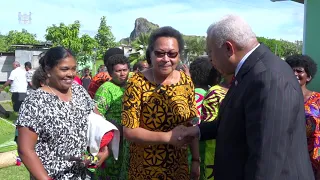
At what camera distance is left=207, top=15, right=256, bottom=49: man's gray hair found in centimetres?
204

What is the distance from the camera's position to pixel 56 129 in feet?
8.97

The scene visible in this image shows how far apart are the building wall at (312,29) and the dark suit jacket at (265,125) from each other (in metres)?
5.66

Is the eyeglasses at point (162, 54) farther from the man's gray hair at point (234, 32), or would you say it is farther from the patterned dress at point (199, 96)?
the man's gray hair at point (234, 32)

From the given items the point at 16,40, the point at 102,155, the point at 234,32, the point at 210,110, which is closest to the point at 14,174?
the point at 102,155

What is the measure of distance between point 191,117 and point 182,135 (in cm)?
29

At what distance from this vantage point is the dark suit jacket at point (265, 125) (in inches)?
72.2

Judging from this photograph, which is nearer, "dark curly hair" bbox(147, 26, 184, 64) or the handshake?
the handshake

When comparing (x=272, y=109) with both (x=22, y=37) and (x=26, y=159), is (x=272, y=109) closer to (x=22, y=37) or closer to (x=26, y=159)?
(x=26, y=159)

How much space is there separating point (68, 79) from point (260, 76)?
1.52 m

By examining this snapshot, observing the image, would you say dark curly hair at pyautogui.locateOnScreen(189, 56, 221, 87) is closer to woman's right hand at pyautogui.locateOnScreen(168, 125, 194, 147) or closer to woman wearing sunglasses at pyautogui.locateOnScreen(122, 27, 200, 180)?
woman wearing sunglasses at pyautogui.locateOnScreen(122, 27, 200, 180)

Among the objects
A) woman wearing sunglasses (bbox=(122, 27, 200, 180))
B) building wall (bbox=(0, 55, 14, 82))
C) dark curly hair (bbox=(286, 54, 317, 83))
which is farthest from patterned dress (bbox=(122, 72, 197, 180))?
building wall (bbox=(0, 55, 14, 82))

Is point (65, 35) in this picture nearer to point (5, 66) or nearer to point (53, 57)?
point (5, 66)

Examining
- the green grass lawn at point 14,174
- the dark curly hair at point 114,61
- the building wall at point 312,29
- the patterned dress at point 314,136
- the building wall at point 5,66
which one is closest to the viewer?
the patterned dress at point 314,136

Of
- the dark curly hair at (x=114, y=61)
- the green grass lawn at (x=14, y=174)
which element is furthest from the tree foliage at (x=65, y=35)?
the dark curly hair at (x=114, y=61)
